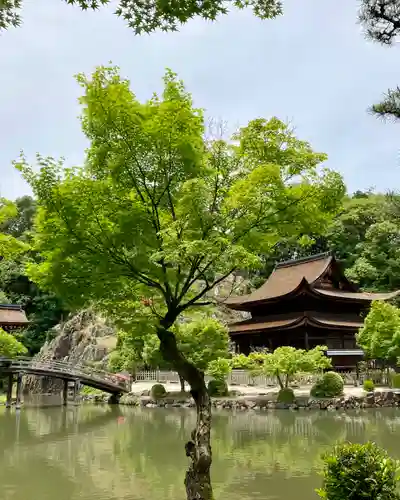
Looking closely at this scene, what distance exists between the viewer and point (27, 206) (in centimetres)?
5969

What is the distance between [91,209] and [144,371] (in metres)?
28.1

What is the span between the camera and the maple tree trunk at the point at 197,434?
6391mm

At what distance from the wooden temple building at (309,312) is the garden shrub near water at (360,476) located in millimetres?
24347

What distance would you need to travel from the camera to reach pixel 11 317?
38562 mm

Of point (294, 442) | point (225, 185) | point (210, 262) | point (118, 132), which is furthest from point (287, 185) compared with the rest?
point (294, 442)

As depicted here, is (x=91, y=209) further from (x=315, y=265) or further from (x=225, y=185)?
(x=315, y=265)

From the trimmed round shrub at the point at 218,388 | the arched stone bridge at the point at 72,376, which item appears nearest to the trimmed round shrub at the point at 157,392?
the trimmed round shrub at the point at 218,388

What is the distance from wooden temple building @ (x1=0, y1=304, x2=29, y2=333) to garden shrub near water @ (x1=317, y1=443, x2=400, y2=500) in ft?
119

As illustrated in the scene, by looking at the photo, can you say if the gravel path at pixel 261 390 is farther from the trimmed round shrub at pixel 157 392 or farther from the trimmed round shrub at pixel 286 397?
the trimmed round shrub at pixel 157 392

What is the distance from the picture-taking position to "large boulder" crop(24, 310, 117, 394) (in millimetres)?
36625

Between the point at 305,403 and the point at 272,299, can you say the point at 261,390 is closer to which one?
the point at 305,403

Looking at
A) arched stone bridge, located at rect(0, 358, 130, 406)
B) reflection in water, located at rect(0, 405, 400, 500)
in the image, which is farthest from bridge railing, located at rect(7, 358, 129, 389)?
reflection in water, located at rect(0, 405, 400, 500)

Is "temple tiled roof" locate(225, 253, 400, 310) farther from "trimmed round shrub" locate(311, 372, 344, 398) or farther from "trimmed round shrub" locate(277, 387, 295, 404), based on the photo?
"trimmed round shrub" locate(277, 387, 295, 404)

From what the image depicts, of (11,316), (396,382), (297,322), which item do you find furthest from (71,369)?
(396,382)
